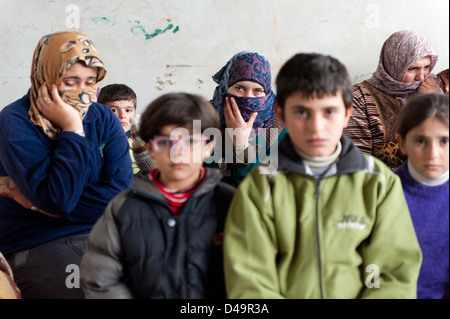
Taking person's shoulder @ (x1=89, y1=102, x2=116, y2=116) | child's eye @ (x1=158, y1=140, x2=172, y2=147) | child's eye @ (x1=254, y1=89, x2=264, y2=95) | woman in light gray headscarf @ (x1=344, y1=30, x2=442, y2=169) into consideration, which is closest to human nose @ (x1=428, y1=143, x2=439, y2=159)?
child's eye @ (x1=158, y1=140, x2=172, y2=147)

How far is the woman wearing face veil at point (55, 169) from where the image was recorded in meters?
1.77

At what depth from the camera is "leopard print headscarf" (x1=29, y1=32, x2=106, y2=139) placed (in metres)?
1.87

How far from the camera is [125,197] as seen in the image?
1431mm

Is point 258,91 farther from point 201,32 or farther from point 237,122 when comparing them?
point 201,32

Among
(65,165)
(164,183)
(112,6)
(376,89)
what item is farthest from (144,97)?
(164,183)

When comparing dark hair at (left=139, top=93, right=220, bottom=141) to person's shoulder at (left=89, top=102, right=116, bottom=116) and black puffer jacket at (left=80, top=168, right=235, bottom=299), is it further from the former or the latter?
person's shoulder at (left=89, top=102, right=116, bottom=116)

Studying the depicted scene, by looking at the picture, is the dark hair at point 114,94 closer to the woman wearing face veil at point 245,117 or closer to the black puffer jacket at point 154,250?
the woman wearing face veil at point 245,117

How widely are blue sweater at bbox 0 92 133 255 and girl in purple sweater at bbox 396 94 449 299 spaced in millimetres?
1161

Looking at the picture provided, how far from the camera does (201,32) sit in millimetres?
4348

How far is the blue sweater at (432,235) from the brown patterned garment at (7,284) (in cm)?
139

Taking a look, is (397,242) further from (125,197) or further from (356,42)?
(356,42)

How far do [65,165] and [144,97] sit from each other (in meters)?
2.78

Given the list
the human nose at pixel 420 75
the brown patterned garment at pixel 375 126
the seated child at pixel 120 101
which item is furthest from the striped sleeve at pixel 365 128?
the seated child at pixel 120 101
